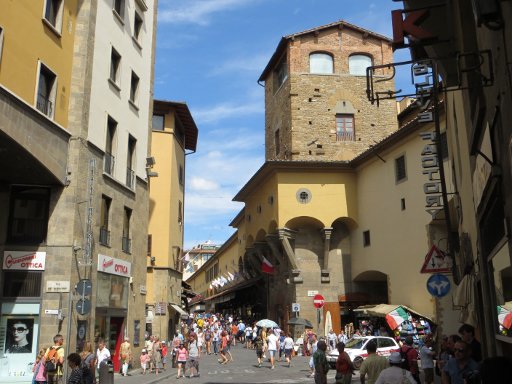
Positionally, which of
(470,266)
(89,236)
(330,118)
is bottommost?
(470,266)

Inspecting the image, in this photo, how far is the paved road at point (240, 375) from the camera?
19.0m

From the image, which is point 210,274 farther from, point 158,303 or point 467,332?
point 467,332

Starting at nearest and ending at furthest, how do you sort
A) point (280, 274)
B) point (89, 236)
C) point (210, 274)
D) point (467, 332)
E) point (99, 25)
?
point (467, 332), point (89, 236), point (99, 25), point (280, 274), point (210, 274)

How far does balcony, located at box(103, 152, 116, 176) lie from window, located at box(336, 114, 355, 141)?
20173mm

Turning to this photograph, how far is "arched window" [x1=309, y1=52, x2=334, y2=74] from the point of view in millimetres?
39625

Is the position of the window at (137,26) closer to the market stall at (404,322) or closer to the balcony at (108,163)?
the balcony at (108,163)

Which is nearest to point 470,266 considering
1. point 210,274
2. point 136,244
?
point 136,244

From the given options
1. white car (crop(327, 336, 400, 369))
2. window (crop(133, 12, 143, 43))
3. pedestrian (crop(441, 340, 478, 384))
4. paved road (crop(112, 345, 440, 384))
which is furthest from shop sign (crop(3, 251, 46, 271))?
pedestrian (crop(441, 340, 478, 384))

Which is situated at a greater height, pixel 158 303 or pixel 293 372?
pixel 158 303

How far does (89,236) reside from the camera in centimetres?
1869

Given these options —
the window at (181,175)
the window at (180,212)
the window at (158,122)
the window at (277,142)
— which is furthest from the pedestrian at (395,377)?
the window at (277,142)

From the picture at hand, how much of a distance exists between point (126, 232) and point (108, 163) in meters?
3.26

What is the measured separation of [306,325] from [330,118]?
14703 mm

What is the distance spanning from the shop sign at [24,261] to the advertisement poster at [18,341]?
44.3 inches
